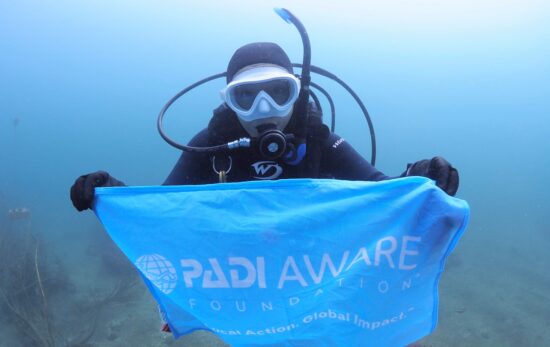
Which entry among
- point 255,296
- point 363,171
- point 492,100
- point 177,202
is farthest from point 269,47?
point 492,100

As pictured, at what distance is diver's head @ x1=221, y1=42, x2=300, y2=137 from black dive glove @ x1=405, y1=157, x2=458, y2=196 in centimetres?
118

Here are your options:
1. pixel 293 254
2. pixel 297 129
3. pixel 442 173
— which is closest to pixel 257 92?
pixel 297 129

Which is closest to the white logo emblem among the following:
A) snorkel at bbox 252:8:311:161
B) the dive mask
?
snorkel at bbox 252:8:311:161

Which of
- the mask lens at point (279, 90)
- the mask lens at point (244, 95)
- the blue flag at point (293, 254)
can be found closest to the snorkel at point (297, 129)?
the mask lens at point (279, 90)

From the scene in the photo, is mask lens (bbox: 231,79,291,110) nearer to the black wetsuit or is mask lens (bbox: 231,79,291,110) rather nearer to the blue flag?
the black wetsuit

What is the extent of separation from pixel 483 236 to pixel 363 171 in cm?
2191

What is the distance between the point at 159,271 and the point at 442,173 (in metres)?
1.99

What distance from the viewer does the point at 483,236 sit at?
68.8ft

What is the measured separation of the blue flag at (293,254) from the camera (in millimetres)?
2121

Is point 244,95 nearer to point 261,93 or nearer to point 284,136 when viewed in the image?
point 261,93

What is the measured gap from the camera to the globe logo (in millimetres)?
2346

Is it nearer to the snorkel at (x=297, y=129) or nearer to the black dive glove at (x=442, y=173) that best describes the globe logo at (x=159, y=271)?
the snorkel at (x=297, y=129)

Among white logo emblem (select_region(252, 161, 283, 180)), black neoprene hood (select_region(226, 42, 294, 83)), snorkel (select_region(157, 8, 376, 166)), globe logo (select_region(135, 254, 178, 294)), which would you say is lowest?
globe logo (select_region(135, 254, 178, 294))

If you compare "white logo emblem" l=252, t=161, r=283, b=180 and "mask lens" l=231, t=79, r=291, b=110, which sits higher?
"mask lens" l=231, t=79, r=291, b=110
